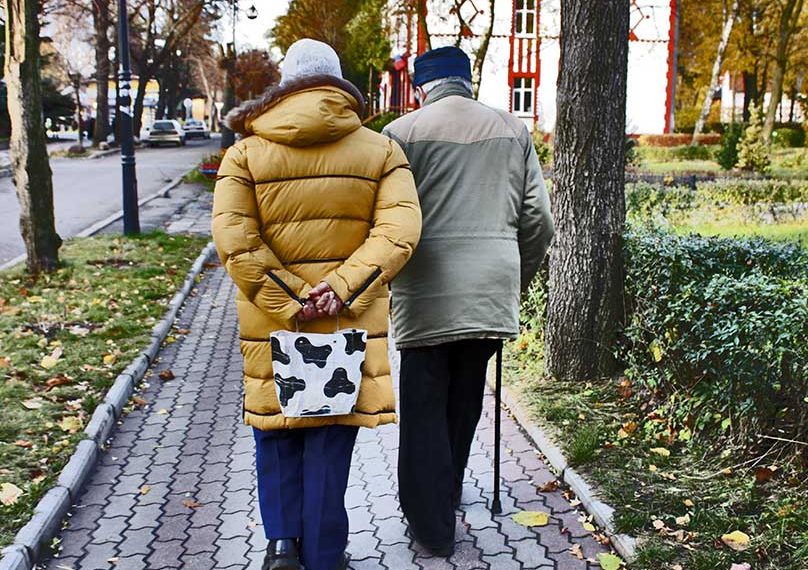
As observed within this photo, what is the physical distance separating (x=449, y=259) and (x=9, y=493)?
2.47 meters

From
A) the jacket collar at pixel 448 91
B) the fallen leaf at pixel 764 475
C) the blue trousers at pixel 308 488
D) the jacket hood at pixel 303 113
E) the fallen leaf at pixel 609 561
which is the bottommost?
the fallen leaf at pixel 609 561

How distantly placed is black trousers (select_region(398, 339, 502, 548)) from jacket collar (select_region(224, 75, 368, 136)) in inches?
43.8

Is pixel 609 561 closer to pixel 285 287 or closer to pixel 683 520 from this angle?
pixel 683 520

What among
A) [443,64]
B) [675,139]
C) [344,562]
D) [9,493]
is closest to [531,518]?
[344,562]

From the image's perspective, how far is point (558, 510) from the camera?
14.9 ft

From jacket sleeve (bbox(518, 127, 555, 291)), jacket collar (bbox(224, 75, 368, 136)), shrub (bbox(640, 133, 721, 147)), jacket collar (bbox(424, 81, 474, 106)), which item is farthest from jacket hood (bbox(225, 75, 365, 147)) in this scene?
shrub (bbox(640, 133, 721, 147))

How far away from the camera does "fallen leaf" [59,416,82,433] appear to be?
18.2 feet

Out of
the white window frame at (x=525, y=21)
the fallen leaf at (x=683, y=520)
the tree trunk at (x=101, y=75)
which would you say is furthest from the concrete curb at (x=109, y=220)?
the white window frame at (x=525, y=21)

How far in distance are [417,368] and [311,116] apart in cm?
118

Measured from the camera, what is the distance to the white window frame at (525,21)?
38.7 meters

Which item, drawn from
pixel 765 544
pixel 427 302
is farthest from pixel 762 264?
pixel 427 302

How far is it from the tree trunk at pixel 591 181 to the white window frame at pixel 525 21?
33.8 metres

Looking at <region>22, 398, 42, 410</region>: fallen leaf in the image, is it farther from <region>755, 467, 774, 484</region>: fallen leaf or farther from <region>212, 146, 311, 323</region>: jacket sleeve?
<region>755, 467, 774, 484</region>: fallen leaf

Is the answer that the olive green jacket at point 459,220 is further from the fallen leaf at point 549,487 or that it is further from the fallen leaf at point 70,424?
the fallen leaf at point 70,424
